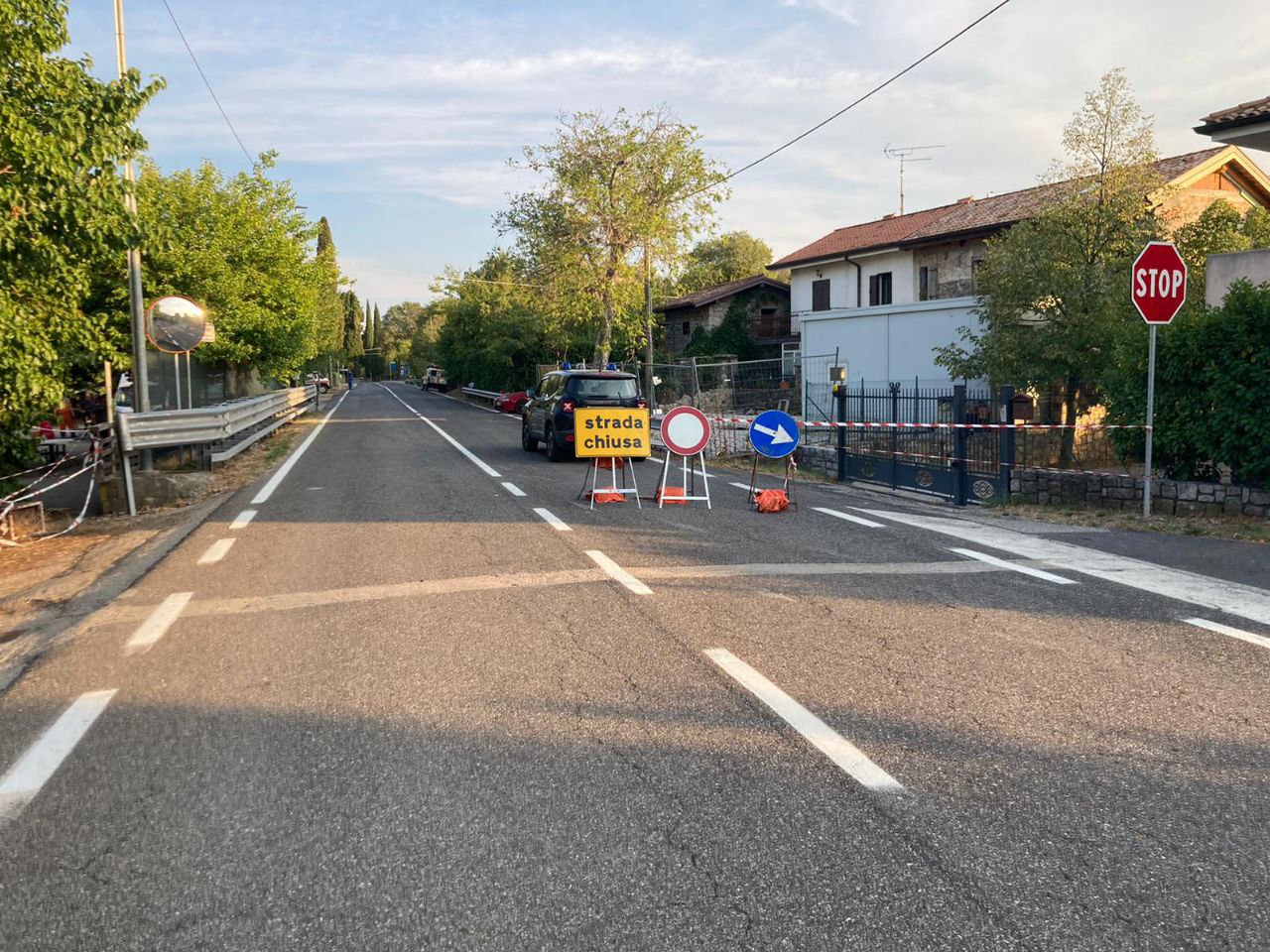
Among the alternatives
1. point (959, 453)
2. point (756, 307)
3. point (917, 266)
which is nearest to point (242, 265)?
point (959, 453)

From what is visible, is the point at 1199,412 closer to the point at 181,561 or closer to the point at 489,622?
the point at 489,622

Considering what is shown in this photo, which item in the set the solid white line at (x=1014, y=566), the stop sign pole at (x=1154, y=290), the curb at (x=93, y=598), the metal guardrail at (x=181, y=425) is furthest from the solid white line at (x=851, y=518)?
the metal guardrail at (x=181, y=425)

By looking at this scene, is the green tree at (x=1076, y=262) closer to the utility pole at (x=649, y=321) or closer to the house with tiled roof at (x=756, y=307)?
the utility pole at (x=649, y=321)

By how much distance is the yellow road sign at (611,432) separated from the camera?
13.0 m

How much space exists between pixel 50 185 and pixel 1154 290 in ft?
37.4

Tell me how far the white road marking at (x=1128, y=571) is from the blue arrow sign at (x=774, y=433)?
82.8 inches

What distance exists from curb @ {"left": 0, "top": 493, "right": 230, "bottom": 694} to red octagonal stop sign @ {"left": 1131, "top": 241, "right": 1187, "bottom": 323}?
34.3ft

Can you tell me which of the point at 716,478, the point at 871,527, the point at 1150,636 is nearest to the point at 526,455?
the point at 716,478

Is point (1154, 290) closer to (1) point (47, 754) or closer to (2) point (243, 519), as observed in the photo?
(2) point (243, 519)

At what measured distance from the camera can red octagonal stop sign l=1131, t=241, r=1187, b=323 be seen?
11.1 m

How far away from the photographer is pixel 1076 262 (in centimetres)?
1866

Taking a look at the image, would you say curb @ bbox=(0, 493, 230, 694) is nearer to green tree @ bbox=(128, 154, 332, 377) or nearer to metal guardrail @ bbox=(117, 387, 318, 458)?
metal guardrail @ bbox=(117, 387, 318, 458)

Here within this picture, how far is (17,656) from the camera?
608 cm

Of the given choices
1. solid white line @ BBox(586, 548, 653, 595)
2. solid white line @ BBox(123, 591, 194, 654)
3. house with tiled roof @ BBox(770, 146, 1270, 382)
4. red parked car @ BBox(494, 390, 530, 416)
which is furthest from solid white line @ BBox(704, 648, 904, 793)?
A: red parked car @ BBox(494, 390, 530, 416)
